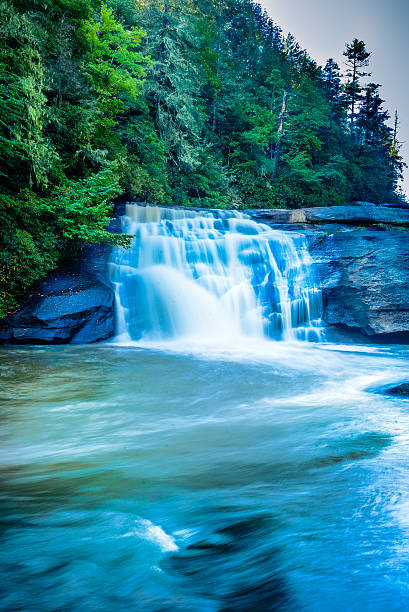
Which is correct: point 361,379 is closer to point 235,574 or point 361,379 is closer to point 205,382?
point 205,382

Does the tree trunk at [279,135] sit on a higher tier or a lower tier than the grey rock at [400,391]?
higher

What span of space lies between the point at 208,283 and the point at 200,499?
10401 mm

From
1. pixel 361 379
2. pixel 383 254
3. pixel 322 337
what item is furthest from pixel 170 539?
pixel 383 254

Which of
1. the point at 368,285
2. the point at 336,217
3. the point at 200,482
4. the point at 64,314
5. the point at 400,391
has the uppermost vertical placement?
the point at 336,217

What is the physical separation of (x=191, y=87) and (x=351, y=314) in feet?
57.1

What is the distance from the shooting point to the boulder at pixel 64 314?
961 centimetres

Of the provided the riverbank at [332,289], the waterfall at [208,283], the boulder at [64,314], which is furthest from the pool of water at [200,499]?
the waterfall at [208,283]

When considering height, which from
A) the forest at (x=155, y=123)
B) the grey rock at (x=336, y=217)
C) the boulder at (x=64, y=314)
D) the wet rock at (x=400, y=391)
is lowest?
the wet rock at (x=400, y=391)

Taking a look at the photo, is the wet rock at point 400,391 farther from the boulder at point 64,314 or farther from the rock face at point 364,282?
the boulder at point 64,314

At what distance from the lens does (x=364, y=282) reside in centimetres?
1265

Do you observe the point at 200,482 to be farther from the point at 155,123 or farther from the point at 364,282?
the point at 155,123

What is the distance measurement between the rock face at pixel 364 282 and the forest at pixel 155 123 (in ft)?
22.9

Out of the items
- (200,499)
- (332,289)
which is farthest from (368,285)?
(200,499)

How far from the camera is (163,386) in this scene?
680 cm
